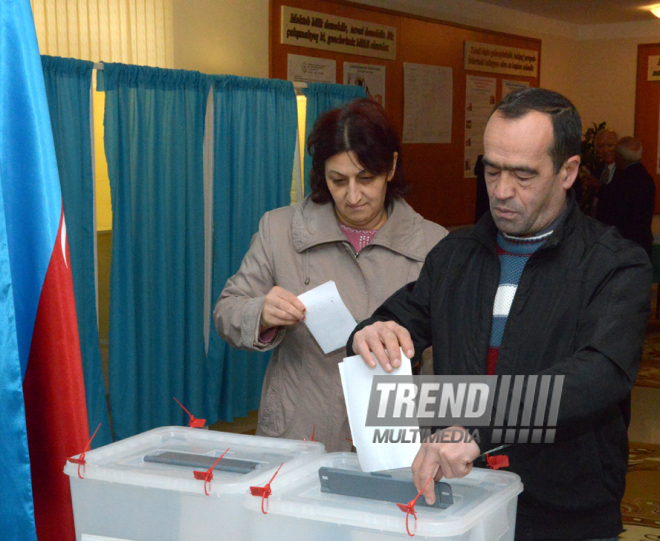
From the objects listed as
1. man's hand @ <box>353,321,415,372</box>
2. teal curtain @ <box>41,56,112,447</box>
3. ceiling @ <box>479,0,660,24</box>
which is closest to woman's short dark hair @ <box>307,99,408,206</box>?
man's hand @ <box>353,321,415,372</box>

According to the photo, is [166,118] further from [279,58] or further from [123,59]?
[279,58]

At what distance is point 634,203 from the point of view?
262 inches

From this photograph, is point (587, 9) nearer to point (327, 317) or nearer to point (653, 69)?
point (653, 69)

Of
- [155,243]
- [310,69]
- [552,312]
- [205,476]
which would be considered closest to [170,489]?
[205,476]

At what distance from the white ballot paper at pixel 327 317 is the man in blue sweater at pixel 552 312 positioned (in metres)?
0.51

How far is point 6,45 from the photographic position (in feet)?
3.99

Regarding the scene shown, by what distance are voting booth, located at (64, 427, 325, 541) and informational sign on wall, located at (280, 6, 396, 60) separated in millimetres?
4561

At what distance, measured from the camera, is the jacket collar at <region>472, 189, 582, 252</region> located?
4.71ft

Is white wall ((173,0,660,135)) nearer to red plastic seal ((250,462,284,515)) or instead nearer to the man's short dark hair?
the man's short dark hair

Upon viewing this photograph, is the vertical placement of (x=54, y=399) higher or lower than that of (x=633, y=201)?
lower

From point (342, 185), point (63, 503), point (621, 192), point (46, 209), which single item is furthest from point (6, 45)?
point (621, 192)

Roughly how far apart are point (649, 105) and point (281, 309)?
29.1ft

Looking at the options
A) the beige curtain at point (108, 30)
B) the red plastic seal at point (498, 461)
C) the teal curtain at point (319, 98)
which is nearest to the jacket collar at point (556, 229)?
the red plastic seal at point (498, 461)

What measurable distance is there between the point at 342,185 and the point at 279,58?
11.7ft
